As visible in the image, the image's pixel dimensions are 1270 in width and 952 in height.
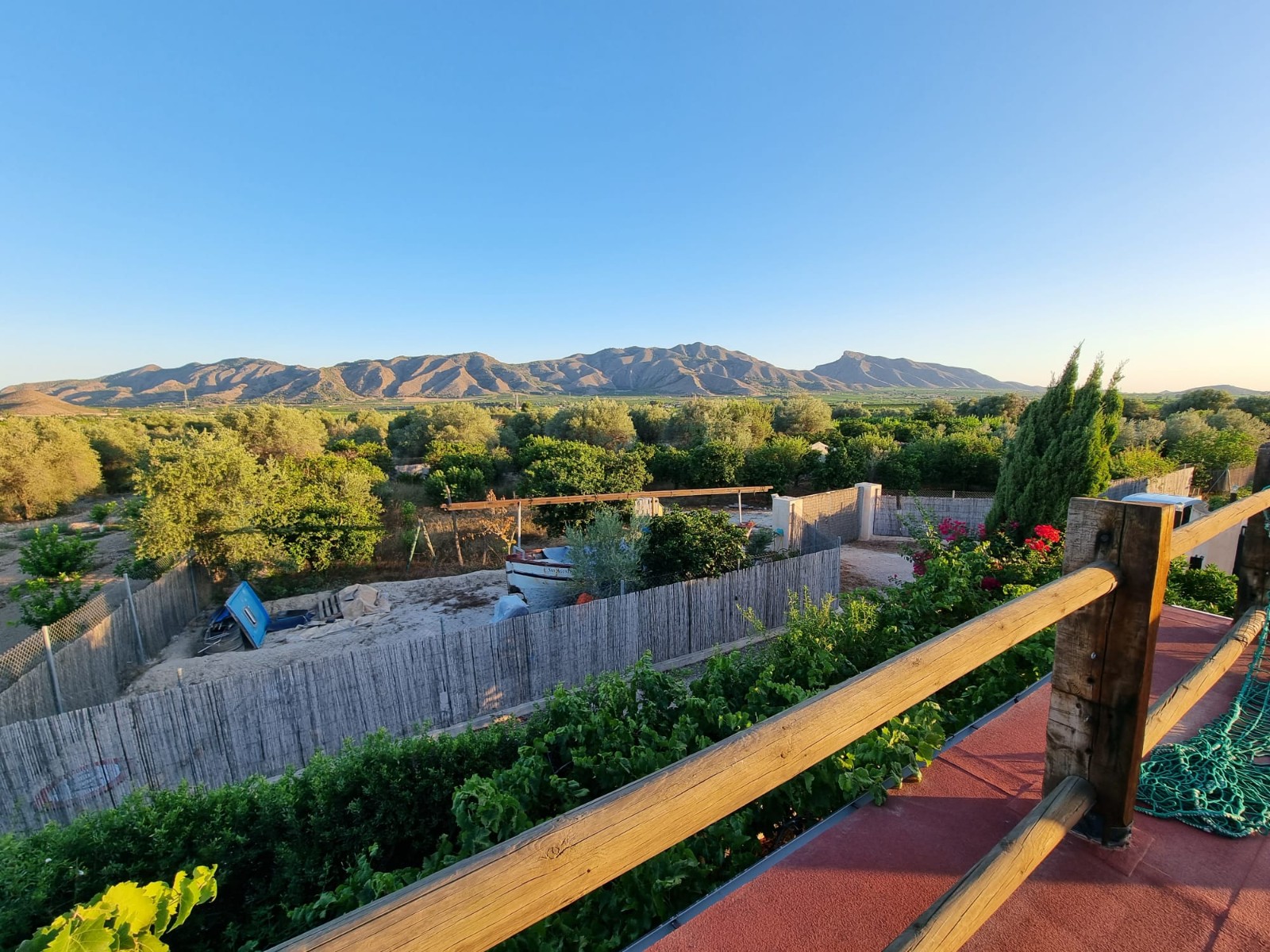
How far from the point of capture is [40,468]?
22.6 meters

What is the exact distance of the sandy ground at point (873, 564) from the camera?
1246 centimetres

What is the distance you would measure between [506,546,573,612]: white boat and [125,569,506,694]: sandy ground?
2.88 feet

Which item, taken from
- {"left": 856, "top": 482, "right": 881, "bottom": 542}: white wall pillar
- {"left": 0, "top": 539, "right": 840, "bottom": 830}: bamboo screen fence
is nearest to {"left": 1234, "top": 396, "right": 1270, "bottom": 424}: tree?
{"left": 856, "top": 482, "right": 881, "bottom": 542}: white wall pillar

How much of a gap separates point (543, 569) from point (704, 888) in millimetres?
8633

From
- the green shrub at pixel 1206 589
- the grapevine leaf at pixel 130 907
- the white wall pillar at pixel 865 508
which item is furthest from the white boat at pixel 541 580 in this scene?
the white wall pillar at pixel 865 508

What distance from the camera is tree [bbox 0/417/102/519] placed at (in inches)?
860

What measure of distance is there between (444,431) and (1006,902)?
32052 mm

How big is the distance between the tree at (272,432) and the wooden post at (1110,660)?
94.1 feet

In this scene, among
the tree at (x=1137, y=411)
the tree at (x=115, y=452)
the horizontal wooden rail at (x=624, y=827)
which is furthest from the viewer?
the tree at (x=1137, y=411)

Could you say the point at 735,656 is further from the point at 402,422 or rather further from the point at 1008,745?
the point at 402,422

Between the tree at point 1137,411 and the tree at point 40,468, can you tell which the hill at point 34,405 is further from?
the tree at point 1137,411

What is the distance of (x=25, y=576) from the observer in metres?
14.6

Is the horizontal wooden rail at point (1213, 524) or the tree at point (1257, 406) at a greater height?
the horizontal wooden rail at point (1213, 524)

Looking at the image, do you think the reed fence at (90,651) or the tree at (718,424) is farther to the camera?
the tree at (718,424)
